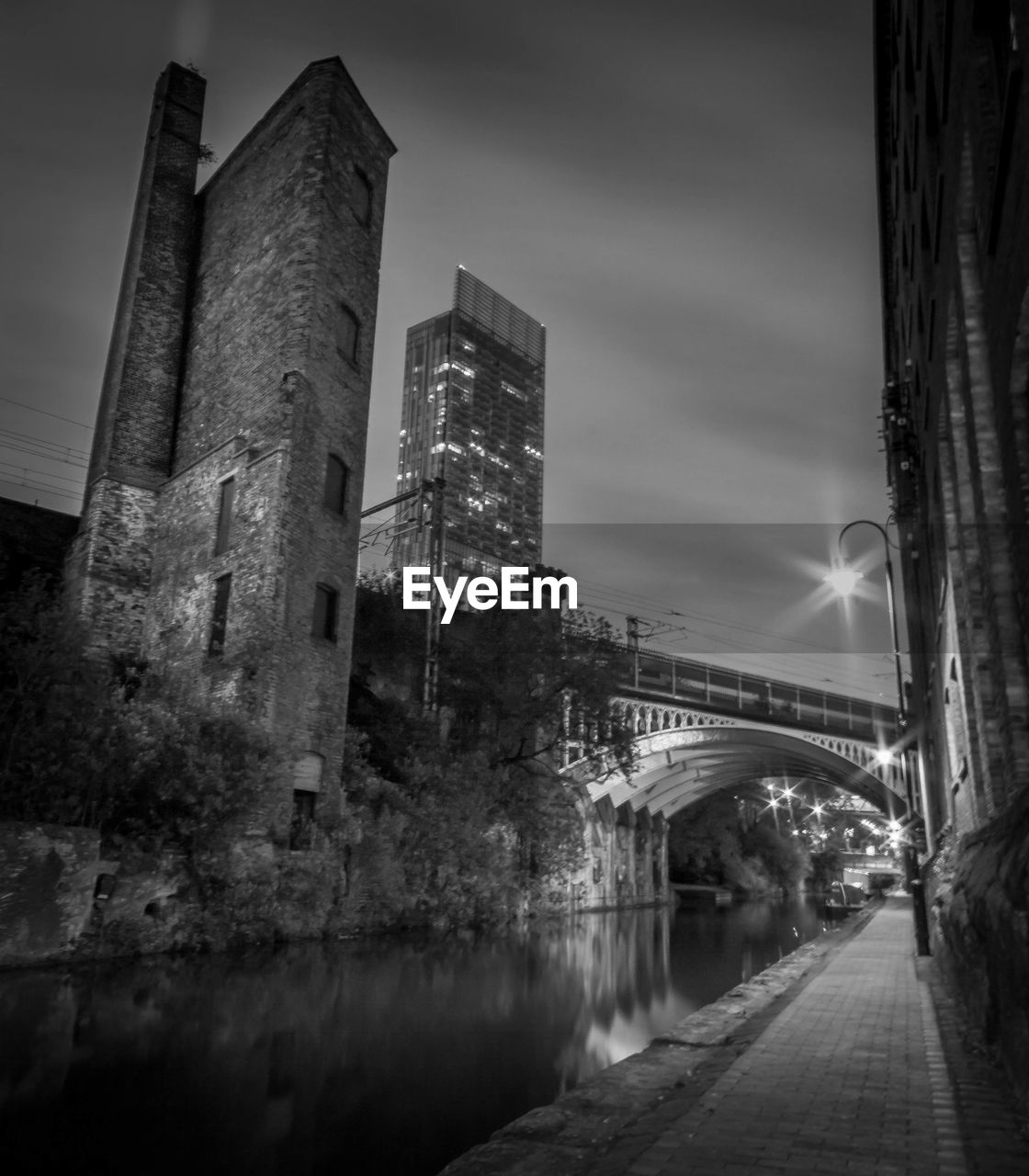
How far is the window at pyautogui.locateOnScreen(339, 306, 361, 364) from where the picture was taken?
76.1 ft

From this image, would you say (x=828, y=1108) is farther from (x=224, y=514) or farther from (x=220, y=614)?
(x=224, y=514)

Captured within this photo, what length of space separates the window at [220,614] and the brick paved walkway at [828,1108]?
1586cm

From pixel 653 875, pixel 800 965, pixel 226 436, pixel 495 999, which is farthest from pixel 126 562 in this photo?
pixel 653 875

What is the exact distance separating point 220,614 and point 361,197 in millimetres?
12625

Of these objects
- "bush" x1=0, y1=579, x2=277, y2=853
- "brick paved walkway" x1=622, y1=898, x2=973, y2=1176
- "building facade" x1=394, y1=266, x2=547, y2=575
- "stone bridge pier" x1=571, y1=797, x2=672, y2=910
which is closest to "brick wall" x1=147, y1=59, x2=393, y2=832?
"bush" x1=0, y1=579, x2=277, y2=853

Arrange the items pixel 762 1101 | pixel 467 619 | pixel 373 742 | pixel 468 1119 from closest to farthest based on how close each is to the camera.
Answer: pixel 762 1101, pixel 468 1119, pixel 373 742, pixel 467 619

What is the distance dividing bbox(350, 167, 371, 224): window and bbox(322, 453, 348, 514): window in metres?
7.46

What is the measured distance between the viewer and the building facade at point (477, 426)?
427 feet

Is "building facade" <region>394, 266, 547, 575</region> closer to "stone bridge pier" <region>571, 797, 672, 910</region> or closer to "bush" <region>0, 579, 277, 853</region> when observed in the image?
"stone bridge pier" <region>571, 797, 672, 910</region>

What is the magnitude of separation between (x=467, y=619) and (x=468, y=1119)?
960 inches

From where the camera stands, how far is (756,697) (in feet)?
162

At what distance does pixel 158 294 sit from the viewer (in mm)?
26219

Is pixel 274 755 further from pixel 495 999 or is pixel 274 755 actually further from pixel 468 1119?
pixel 468 1119

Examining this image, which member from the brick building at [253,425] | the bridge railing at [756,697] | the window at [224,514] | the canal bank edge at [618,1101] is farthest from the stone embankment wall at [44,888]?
the bridge railing at [756,697]
